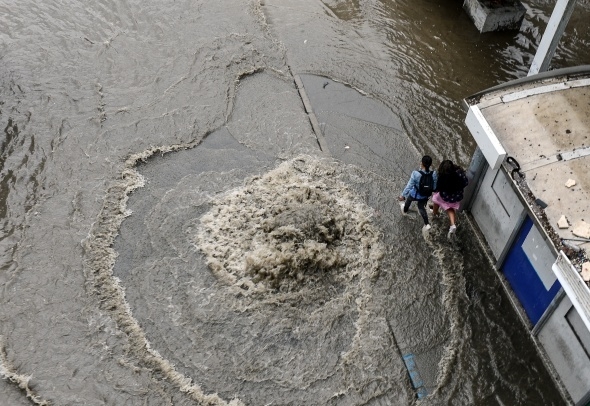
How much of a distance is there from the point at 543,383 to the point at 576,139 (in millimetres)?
3485

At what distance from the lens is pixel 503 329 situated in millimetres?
8352

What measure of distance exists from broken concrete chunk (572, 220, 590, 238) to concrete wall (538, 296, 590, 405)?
83cm

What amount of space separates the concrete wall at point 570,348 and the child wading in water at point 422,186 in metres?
2.62

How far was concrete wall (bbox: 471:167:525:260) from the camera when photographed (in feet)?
26.6

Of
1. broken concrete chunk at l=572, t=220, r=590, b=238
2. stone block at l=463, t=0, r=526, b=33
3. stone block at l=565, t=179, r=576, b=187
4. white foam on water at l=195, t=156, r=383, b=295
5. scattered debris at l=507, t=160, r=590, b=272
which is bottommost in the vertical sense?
white foam on water at l=195, t=156, r=383, b=295

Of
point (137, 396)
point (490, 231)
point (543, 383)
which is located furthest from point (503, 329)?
point (137, 396)

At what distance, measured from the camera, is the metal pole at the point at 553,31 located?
1031 cm

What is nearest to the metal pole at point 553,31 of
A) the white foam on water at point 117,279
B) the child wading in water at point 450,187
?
the child wading in water at point 450,187

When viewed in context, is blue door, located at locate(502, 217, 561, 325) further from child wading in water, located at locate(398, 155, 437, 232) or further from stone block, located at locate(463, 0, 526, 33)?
stone block, located at locate(463, 0, 526, 33)

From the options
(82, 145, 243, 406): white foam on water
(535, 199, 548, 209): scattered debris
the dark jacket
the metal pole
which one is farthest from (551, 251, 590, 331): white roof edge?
the metal pole

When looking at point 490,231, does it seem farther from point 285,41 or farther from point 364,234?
point 285,41

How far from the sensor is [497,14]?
13.6 meters

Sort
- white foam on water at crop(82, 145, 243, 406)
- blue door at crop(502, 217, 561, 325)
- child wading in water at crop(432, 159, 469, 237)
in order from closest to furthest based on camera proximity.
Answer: blue door at crop(502, 217, 561, 325) < white foam on water at crop(82, 145, 243, 406) < child wading in water at crop(432, 159, 469, 237)

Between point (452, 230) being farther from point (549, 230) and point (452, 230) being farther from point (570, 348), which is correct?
point (570, 348)
